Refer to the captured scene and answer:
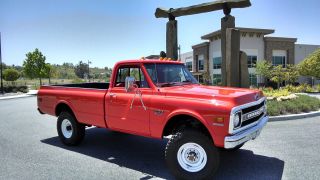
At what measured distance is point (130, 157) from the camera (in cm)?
677

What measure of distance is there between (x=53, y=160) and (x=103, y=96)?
1732mm

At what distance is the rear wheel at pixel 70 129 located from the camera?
24.9 feet

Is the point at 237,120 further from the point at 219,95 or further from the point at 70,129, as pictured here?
the point at 70,129

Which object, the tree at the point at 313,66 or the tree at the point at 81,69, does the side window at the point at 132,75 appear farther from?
the tree at the point at 81,69

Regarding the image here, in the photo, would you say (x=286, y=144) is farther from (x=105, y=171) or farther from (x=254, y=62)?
(x=254, y=62)

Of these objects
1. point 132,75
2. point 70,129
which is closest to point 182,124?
point 132,75

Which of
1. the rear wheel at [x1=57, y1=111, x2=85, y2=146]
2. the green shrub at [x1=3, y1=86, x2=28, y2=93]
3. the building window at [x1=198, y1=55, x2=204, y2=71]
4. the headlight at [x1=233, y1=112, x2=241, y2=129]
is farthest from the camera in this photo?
the building window at [x1=198, y1=55, x2=204, y2=71]

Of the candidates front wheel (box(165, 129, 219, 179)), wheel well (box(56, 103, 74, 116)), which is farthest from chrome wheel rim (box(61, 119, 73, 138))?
front wheel (box(165, 129, 219, 179))

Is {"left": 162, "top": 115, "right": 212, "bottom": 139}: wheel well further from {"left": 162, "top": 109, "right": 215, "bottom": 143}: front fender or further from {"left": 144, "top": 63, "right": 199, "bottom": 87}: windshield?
{"left": 144, "top": 63, "right": 199, "bottom": 87}: windshield

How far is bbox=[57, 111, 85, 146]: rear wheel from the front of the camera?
758 centimetres

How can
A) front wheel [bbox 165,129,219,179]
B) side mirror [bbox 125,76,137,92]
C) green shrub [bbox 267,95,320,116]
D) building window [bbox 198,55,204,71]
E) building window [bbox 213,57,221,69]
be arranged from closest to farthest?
front wheel [bbox 165,129,219,179]
side mirror [bbox 125,76,137,92]
green shrub [bbox 267,95,320,116]
building window [bbox 213,57,221,69]
building window [bbox 198,55,204,71]

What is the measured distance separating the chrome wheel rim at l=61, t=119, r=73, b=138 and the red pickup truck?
22.1 inches

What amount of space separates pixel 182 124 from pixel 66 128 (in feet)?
12.0

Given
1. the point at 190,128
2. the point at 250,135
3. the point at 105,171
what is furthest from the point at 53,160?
the point at 250,135
